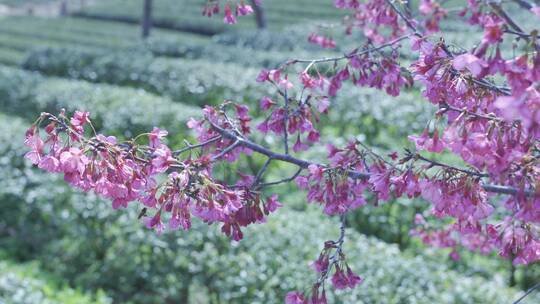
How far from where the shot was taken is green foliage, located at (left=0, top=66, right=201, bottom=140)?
7.83 metres

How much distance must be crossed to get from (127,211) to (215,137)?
3344mm

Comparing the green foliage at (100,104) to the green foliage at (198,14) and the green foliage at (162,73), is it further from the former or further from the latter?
the green foliage at (198,14)

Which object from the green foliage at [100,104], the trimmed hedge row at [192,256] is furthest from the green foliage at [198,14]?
the trimmed hedge row at [192,256]

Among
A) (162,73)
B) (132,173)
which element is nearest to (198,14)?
(162,73)

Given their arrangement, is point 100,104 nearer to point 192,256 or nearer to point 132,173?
point 192,256

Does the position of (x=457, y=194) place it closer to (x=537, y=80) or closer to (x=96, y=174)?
(x=537, y=80)

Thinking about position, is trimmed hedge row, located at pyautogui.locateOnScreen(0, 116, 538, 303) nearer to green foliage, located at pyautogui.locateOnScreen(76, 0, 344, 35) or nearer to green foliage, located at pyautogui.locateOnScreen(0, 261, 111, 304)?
green foliage, located at pyautogui.locateOnScreen(0, 261, 111, 304)

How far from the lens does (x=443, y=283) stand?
430cm

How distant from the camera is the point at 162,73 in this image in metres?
10.5

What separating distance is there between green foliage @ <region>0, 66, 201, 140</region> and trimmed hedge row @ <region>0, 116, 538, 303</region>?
1.69 m

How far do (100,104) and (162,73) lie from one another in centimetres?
203

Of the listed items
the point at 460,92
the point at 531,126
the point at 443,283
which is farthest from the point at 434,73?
the point at 443,283

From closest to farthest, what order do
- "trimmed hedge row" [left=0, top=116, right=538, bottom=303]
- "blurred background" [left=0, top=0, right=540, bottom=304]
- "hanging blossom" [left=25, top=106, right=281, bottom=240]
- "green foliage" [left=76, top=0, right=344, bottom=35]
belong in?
1. "hanging blossom" [left=25, top=106, right=281, bottom=240]
2. "trimmed hedge row" [left=0, top=116, right=538, bottom=303]
3. "blurred background" [left=0, top=0, right=540, bottom=304]
4. "green foliage" [left=76, top=0, right=344, bottom=35]

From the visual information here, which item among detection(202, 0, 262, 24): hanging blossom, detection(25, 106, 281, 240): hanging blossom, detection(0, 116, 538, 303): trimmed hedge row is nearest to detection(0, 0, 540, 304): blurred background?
detection(0, 116, 538, 303): trimmed hedge row
